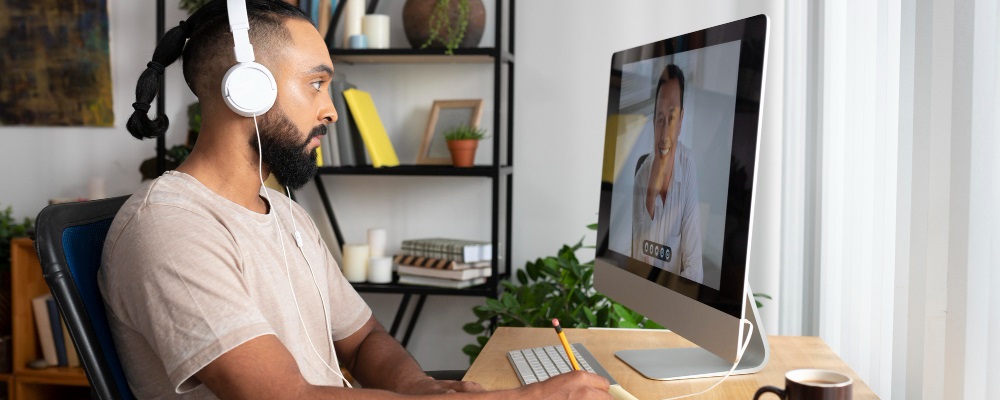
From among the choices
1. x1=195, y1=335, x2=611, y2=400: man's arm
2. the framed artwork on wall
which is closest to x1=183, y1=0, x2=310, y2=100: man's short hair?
x1=195, y1=335, x2=611, y2=400: man's arm

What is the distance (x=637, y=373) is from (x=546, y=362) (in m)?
0.14

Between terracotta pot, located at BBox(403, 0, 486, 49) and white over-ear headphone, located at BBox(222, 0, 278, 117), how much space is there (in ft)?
4.34

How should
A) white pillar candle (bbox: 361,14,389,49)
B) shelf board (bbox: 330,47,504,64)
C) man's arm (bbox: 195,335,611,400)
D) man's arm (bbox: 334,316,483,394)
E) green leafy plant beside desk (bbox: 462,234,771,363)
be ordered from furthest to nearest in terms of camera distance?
white pillar candle (bbox: 361,14,389,49), shelf board (bbox: 330,47,504,64), green leafy plant beside desk (bbox: 462,234,771,363), man's arm (bbox: 334,316,483,394), man's arm (bbox: 195,335,611,400)

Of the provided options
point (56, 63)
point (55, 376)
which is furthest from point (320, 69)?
point (56, 63)

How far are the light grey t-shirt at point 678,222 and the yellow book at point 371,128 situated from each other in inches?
54.3

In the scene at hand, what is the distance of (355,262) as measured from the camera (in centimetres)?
264

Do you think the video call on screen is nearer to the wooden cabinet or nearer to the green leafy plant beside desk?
the green leafy plant beside desk

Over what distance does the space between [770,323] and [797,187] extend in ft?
1.46

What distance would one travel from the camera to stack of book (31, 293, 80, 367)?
2.79m

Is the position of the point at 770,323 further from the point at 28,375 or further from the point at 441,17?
the point at 28,375

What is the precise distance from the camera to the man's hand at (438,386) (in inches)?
48.7

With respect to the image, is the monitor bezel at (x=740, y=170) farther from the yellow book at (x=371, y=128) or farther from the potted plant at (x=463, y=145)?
the yellow book at (x=371, y=128)

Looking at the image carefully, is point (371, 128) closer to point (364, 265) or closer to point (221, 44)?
point (364, 265)

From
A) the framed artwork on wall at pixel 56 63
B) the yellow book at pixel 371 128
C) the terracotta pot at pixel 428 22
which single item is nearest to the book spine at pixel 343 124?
the yellow book at pixel 371 128
